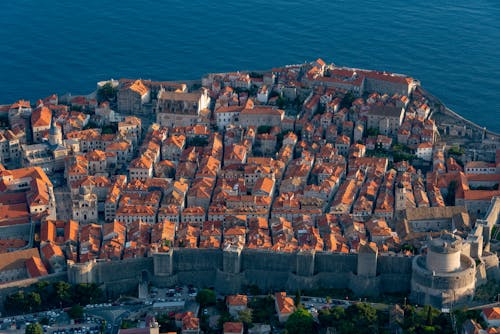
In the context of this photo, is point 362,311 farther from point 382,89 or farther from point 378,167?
point 382,89

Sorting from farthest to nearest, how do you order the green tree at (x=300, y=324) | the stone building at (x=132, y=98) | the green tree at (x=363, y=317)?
the stone building at (x=132, y=98)
the green tree at (x=363, y=317)
the green tree at (x=300, y=324)

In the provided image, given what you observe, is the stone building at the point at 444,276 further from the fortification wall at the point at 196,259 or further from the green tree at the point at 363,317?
the fortification wall at the point at 196,259

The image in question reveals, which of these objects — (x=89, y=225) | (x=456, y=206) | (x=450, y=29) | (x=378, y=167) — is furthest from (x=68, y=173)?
(x=450, y=29)

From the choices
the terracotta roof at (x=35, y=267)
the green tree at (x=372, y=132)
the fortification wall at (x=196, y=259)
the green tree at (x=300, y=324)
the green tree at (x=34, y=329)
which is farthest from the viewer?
the green tree at (x=372, y=132)

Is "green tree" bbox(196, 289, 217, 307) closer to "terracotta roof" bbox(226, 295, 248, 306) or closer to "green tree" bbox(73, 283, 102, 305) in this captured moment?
"terracotta roof" bbox(226, 295, 248, 306)

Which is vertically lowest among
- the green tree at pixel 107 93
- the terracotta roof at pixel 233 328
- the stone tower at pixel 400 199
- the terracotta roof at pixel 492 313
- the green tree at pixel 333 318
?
the terracotta roof at pixel 233 328

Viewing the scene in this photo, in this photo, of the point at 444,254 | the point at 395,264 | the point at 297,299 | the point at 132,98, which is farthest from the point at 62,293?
the point at 132,98

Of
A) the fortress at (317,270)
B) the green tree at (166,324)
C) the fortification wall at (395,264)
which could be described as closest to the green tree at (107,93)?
the fortress at (317,270)

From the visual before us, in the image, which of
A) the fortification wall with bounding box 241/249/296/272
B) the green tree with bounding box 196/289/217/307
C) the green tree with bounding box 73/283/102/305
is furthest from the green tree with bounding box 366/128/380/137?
the green tree with bounding box 73/283/102/305
